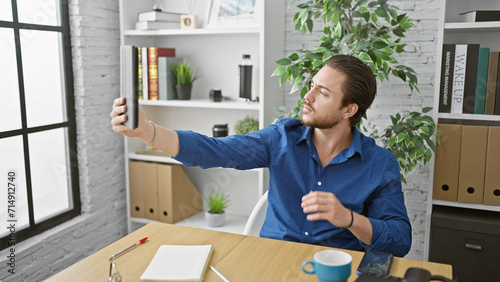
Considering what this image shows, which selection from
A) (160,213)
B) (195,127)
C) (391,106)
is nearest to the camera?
(391,106)

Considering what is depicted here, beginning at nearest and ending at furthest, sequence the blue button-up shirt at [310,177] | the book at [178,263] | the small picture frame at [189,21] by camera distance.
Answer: the book at [178,263] → the blue button-up shirt at [310,177] → the small picture frame at [189,21]

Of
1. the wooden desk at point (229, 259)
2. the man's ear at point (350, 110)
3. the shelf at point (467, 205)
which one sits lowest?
the shelf at point (467, 205)

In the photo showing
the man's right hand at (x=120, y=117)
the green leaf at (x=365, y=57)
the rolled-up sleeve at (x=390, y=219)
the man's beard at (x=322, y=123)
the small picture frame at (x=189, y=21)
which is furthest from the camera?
the small picture frame at (x=189, y=21)

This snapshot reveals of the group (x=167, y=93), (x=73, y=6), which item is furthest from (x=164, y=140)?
(x=73, y=6)

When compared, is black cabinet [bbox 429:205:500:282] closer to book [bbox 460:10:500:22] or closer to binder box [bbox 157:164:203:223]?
book [bbox 460:10:500:22]

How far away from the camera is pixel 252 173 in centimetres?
288

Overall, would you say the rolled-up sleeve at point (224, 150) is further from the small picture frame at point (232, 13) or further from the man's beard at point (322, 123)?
the small picture frame at point (232, 13)

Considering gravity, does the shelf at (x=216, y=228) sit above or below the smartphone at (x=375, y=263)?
below

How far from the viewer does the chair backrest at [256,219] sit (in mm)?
1764

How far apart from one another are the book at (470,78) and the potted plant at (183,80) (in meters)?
1.52

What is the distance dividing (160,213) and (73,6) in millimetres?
1310

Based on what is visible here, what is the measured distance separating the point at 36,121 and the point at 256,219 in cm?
140

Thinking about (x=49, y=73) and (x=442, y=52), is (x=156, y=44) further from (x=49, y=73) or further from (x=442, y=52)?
(x=442, y=52)

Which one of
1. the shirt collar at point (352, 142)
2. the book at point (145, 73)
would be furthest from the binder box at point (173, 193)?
the shirt collar at point (352, 142)
